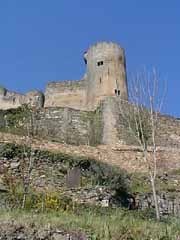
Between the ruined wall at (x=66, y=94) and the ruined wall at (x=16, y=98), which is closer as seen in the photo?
the ruined wall at (x=66, y=94)

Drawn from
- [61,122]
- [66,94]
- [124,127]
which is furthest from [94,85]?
[124,127]

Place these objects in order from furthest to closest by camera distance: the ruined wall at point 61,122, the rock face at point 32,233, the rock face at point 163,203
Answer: the ruined wall at point 61,122, the rock face at point 163,203, the rock face at point 32,233

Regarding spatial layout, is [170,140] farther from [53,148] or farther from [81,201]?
[81,201]

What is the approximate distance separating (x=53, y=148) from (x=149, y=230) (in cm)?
1331

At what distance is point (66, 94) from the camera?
36031 mm

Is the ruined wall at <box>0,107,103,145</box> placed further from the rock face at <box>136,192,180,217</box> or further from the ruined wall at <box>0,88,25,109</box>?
the rock face at <box>136,192,180,217</box>

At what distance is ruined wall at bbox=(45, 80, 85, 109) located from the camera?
35.1 meters

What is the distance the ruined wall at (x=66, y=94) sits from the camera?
1382 inches

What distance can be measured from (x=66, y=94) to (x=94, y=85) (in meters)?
3.05

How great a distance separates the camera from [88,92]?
1351 inches

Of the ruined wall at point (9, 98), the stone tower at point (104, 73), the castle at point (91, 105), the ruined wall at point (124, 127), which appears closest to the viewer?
the ruined wall at point (124, 127)

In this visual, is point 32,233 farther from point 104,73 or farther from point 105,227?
point 104,73

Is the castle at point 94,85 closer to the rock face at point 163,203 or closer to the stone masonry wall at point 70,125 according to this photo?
the stone masonry wall at point 70,125

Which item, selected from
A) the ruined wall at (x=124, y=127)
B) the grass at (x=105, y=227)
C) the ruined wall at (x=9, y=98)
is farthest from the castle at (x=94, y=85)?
the grass at (x=105, y=227)
